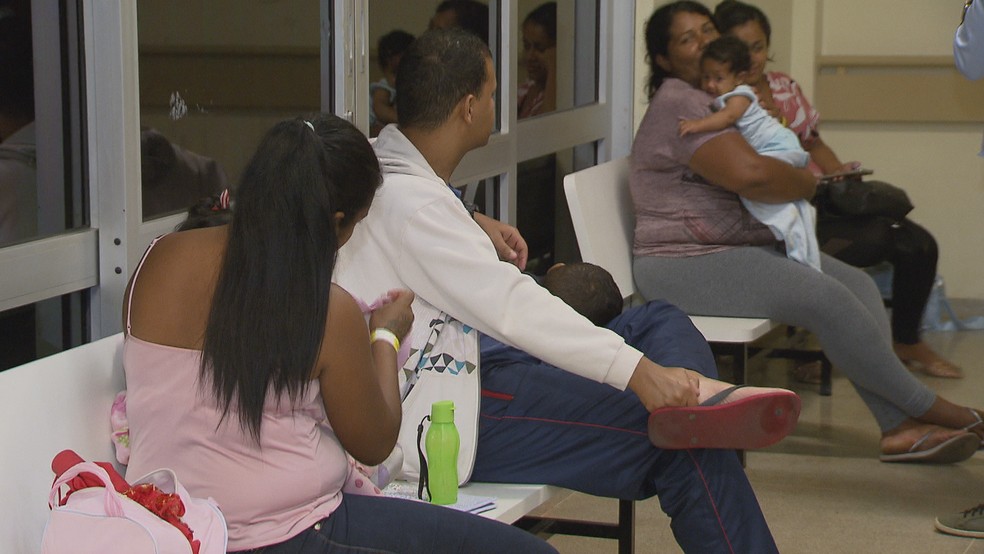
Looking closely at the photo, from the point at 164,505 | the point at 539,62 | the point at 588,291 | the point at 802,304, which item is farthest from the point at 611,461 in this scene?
the point at 539,62

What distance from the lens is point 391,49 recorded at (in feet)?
11.7

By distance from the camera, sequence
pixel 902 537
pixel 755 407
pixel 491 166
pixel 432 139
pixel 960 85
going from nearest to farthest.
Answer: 1. pixel 755 407
2. pixel 432 139
3. pixel 902 537
4. pixel 491 166
5. pixel 960 85

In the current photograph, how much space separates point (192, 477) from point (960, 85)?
5.53m

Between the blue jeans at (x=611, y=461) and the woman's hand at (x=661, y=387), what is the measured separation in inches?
5.1

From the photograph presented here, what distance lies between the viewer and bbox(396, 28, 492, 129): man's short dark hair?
261 centimetres

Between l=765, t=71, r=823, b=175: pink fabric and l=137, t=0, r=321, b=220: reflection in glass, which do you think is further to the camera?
l=765, t=71, r=823, b=175: pink fabric

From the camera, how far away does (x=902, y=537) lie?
11.5 ft

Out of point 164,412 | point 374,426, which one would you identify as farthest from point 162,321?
point 374,426

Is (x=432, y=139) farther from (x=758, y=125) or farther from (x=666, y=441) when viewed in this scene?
(x=758, y=125)

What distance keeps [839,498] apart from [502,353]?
1565 millimetres

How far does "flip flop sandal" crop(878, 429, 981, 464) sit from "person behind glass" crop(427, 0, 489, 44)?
184 centimetres

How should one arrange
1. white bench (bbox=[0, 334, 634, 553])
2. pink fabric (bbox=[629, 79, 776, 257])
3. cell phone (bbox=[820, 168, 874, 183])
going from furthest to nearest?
cell phone (bbox=[820, 168, 874, 183]), pink fabric (bbox=[629, 79, 776, 257]), white bench (bbox=[0, 334, 634, 553])

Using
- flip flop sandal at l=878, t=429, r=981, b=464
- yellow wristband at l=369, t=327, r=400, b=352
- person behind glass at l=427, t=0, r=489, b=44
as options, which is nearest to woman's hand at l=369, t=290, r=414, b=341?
yellow wristband at l=369, t=327, r=400, b=352

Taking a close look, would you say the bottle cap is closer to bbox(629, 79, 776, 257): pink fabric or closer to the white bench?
the white bench
